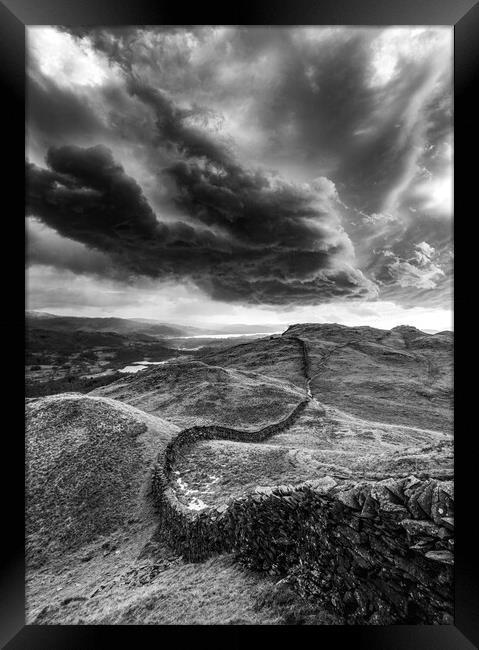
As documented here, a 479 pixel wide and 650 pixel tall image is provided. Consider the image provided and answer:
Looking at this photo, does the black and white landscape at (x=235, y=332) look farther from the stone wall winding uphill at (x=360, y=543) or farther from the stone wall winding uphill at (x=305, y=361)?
the stone wall winding uphill at (x=305, y=361)

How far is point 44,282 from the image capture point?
11664 mm

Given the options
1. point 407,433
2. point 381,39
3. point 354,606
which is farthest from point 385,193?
point 407,433

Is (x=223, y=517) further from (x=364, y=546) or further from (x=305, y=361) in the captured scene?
(x=305, y=361)

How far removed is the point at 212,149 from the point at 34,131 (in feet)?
22.7

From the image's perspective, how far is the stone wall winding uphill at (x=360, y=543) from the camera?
3830 millimetres

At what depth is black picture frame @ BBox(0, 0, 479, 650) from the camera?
12.6ft

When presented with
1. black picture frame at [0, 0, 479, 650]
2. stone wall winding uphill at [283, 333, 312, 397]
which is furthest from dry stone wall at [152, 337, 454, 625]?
stone wall winding uphill at [283, 333, 312, 397]

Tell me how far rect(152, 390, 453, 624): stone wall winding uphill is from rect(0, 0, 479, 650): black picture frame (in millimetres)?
249

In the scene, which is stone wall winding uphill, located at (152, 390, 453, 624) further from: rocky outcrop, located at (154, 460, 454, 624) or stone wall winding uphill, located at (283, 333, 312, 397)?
stone wall winding uphill, located at (283, 333, 312, 397)

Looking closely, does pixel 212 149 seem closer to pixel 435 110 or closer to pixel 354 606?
pixel 435 110
